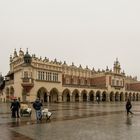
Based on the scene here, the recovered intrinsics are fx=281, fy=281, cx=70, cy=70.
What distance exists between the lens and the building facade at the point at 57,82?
60.5m

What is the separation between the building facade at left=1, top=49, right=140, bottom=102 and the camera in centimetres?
6050

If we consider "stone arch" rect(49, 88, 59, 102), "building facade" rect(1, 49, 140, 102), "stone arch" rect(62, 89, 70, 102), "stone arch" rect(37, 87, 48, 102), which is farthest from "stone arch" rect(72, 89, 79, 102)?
"stone arch" rect(37, 87, 48, 102)

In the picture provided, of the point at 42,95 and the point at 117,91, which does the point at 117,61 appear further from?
the point at 42,95

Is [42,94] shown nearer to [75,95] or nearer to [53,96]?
[53,96]

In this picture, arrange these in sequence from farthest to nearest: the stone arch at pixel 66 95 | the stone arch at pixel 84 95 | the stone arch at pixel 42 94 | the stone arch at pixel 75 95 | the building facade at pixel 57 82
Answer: the stone arch at pixel 84 95 → the stone arch at pixel 75 95 → the stone arch at pixel 66 95 → the stone arch at pixel 42 94 → the building facade at pixel 57 82

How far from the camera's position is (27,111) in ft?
74.1

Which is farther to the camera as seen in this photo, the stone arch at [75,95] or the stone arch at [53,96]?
the stone arch at [75,95]

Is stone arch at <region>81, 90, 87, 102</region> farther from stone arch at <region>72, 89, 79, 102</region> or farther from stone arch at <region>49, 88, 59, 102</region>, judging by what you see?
stone arch at <region>49, 88, 59, 102</region>

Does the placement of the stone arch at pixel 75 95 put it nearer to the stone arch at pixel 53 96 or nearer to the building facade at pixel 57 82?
the building facade at pixel 57 82

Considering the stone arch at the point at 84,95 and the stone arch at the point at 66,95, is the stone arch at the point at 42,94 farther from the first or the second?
the stone arch at the point at 84,95

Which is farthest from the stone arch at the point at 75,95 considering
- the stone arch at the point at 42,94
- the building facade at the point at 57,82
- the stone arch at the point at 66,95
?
the stone arch at the point at 42,94

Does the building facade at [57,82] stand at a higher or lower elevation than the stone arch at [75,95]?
higher

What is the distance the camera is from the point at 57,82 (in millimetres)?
67750

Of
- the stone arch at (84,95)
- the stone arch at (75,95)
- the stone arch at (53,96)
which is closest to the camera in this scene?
the stone arch at (53,96)
